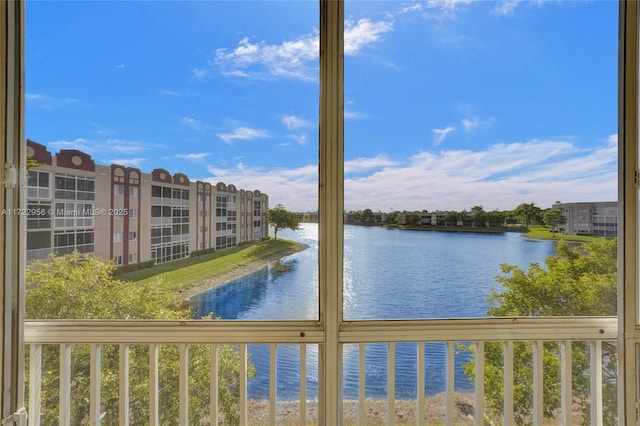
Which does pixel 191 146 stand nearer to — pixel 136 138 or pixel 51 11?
pixel 136 138

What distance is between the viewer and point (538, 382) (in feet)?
4.00

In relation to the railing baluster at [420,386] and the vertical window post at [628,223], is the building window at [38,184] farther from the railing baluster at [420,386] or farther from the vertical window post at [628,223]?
the vertical window post at [628,223]

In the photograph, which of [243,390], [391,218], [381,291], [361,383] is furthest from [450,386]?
[243,390]

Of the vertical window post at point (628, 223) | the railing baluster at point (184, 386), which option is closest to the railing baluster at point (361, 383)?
the railing baluster at point (184, 386)

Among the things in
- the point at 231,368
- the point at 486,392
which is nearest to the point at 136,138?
the point at 231,368

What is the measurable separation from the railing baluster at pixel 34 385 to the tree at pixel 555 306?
1.70 m

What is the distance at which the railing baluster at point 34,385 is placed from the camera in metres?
1.15

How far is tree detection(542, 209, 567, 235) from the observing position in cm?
124

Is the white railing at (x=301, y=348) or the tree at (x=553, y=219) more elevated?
the tree at (x=553, y=219)

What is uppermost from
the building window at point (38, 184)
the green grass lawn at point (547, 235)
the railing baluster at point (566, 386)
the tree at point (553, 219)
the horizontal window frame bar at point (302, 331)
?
the building window at point (38, 184)

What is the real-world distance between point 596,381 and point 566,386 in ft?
0.41

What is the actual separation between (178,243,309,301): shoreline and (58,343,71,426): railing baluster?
48cm

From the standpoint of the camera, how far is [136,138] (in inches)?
47.3

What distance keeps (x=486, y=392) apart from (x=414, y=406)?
30 cm
